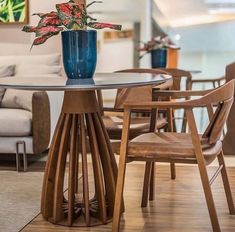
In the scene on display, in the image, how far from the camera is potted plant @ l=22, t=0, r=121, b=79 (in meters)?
2.40

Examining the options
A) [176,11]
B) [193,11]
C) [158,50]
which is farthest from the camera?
[176,11]

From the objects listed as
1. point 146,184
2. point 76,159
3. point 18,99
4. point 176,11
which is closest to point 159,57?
point 18,99

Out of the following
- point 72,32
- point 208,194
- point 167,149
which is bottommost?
point 208,194

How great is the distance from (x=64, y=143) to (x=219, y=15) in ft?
A: 20.8

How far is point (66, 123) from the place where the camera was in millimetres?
2463

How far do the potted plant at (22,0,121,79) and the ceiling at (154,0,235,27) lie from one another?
230 inches

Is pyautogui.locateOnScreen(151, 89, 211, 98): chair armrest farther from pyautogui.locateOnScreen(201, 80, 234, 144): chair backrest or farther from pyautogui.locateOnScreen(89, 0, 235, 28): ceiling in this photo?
pyautogui.locateOnScreen(89, 0, 235, 28): ceiling

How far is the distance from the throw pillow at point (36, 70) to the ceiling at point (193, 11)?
4.43 meters

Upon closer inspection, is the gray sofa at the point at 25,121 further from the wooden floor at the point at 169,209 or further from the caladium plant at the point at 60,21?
the caladium plant at the point at 60,21

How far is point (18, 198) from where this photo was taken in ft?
9.82

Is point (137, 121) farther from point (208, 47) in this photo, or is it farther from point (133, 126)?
point (208, 47)

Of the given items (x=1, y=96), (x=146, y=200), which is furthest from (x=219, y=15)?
(x=146, y=200)

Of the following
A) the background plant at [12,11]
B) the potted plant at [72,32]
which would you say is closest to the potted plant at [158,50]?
the background plant at [12,11]

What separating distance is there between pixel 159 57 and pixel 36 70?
4.64 feet
